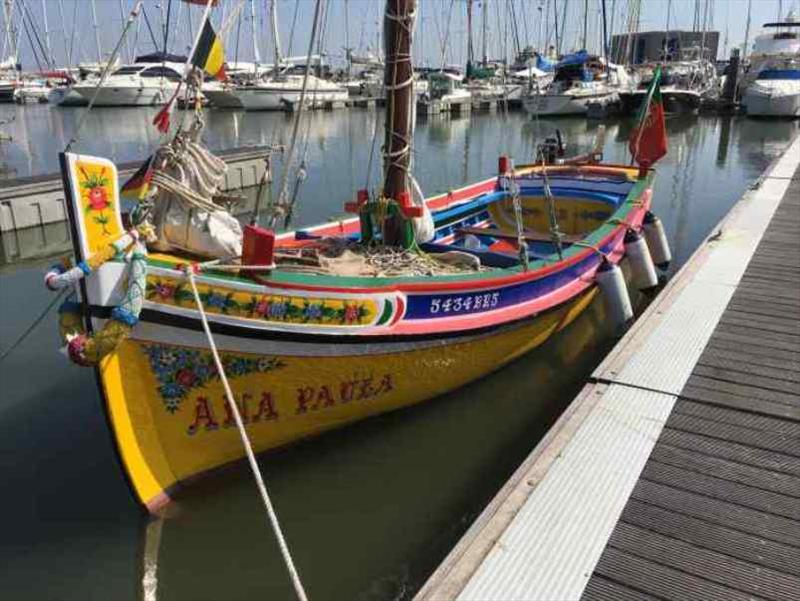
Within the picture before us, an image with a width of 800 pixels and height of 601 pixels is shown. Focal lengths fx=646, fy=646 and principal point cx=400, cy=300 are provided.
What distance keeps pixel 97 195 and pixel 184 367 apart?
1397 millimetres

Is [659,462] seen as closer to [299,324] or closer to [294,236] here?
[299,324]

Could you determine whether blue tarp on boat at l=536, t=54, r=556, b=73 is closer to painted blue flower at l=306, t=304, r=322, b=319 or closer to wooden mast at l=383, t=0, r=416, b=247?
wooden mast at l=383, t=0, r=416, b=247

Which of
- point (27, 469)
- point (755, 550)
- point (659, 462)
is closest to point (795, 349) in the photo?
point (659, 462)

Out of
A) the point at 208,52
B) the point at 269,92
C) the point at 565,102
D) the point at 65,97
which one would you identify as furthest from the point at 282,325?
the point at 65,97

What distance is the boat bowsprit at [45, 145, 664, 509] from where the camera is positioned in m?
4.56

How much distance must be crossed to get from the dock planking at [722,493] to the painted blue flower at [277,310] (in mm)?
2789

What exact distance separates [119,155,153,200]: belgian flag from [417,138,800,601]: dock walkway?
11.5ft

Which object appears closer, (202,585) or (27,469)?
(202,585)

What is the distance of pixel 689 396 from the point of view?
5160 millimetres

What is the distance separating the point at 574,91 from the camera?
4306cm

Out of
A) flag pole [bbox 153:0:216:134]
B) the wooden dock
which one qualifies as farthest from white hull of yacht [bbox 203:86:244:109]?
flag pole [bbox 153:0:216:134]

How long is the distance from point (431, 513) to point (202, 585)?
6.27 feet

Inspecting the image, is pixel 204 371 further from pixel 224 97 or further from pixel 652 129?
pixel 224 97

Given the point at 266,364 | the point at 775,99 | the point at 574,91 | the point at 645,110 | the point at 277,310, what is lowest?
the point at 266,364
